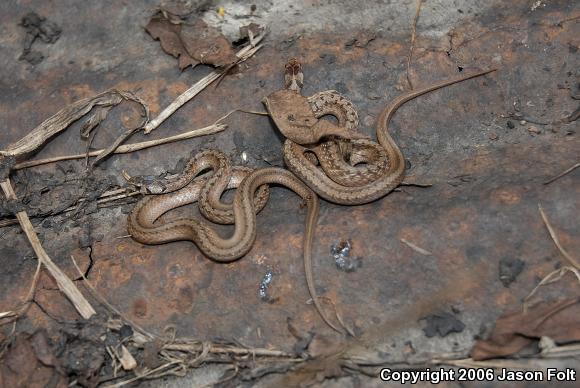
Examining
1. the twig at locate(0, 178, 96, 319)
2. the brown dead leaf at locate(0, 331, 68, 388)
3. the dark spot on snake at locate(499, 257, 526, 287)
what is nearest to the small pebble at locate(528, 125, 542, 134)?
the dark spot on snake at locate(499, 257, 526, 287)

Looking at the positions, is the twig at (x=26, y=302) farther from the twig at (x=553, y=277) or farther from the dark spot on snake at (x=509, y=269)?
the twig at (x=553, y=277)

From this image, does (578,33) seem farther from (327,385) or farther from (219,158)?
(327,385)

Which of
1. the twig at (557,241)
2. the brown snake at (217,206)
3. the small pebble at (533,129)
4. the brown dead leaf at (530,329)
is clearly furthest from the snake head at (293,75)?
the brown dead leaf at (530,329)

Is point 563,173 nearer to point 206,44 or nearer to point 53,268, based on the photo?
point 206,44

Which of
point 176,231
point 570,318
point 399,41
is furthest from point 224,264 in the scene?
point 399,41

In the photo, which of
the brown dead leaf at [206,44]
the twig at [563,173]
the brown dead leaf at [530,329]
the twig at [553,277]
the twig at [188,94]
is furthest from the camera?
the brown dead leaf at [206,44]

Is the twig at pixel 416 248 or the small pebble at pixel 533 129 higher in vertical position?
the small pebble at pixel 533 129
